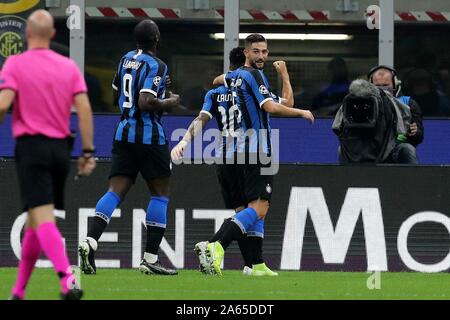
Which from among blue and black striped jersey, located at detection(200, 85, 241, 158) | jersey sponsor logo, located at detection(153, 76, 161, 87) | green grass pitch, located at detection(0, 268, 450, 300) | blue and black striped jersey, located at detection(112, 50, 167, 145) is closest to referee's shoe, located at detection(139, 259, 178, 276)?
green grass pitch, located at detection(0, 268, 450, 300)

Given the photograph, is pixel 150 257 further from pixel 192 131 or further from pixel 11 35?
pixel 11 35

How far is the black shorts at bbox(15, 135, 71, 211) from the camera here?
28.5ft

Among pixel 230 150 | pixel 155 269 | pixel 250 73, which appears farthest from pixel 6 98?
pixel 230 150

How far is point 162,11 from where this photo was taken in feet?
52.0

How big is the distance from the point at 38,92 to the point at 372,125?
569 centimetres

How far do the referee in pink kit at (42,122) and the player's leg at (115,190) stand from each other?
2922 mm

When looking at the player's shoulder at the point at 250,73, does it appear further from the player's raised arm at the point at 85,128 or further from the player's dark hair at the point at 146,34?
the player's raised arm at the point at 85,128

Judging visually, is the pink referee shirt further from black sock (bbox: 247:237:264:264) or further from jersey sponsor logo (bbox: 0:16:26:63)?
jersey sponsor logo (bbox: 0:16:26:63)

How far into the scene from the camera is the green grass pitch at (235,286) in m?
9.96

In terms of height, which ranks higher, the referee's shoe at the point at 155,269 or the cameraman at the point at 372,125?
the cameraman at the point at 372,125

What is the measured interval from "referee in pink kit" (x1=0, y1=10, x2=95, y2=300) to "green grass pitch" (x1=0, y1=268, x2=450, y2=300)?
95 cm

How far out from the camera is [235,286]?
10.9m

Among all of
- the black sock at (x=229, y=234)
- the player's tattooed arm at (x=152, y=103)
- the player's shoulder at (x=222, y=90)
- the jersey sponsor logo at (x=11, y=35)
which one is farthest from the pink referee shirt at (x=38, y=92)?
the jersey sponsor logo at (x=11, y=35)
